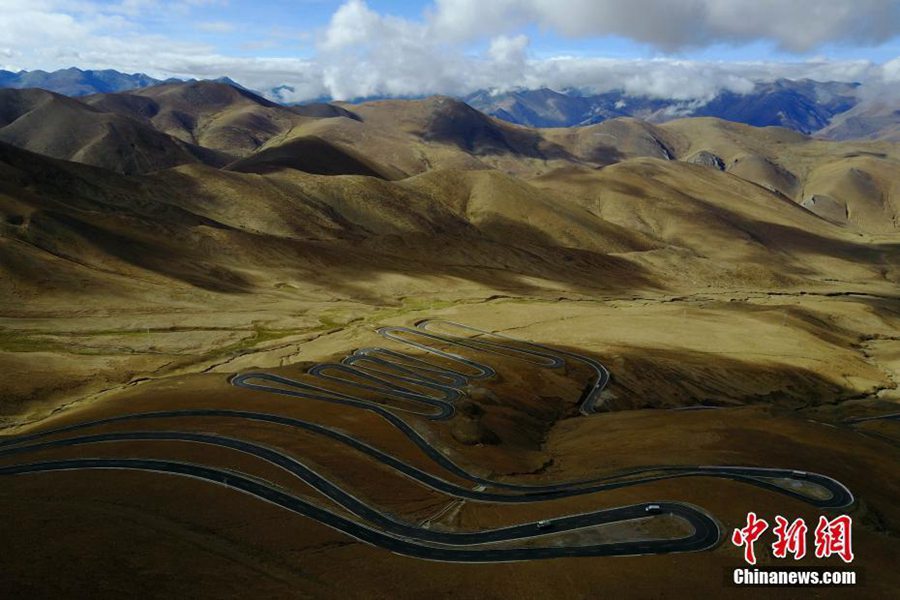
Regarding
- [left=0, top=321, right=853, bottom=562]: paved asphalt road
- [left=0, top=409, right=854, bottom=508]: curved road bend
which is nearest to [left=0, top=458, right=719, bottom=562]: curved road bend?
[left=0, top=321, right=853, bottom=562]: paved asphalt road

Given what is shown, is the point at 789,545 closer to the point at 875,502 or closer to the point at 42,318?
the point at 875,502

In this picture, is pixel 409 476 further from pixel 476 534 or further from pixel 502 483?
pixel 476 534

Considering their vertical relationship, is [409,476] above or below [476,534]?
above

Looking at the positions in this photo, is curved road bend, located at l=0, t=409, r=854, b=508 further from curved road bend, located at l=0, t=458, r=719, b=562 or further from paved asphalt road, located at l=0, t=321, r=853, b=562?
curved road bend, located at l=0, t=458, r=719, b=562

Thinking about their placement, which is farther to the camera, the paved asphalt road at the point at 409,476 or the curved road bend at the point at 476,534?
the paved asphalt road at the point at 409,476

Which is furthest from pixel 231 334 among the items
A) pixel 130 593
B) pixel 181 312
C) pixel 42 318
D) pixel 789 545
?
pixel 789 545

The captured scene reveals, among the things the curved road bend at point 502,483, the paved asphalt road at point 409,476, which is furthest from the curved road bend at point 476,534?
the curved road bend at point 502,483

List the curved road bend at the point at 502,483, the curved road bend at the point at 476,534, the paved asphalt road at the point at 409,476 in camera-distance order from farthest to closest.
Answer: the curved road bend at the point at 502,483, the paved asphalt road at the point at 409,476, the curved road bend at the point at 476,534

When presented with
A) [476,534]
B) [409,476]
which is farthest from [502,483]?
[476,534]

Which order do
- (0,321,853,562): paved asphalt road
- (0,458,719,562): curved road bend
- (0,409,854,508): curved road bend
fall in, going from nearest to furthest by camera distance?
(0,458,719,562): curved road bend < (0,321,853,562): paved asphalt road < (0,409,854,508): curved road bend

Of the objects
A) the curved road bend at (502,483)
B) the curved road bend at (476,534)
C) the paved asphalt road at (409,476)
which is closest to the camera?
the curved road bend at (476,534)

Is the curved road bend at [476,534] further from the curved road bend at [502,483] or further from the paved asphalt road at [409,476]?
the curved road bend at [502,483]
